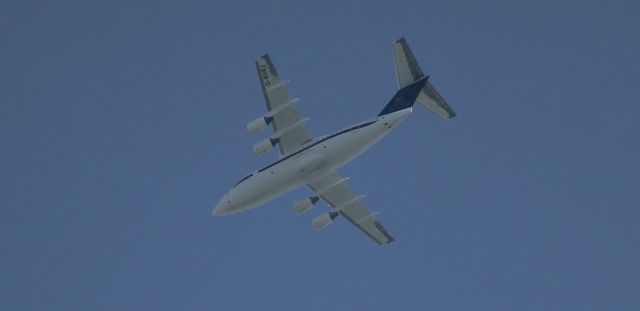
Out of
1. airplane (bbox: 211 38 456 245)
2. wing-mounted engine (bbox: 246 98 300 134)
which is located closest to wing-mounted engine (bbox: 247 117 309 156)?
airplane (bbox: 211 38 456 245)

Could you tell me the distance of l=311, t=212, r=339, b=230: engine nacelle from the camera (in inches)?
2675

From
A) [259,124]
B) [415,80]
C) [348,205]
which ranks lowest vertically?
[348,205]

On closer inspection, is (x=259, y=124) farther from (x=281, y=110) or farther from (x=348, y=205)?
(x=348, y=205)

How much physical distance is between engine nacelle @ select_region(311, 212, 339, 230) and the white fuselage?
16.3 ft

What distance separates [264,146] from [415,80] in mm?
10714

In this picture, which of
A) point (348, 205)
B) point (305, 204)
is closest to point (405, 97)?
point (348, 205)

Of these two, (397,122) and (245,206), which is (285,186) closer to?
(245,206)

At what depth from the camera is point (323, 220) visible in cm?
6806

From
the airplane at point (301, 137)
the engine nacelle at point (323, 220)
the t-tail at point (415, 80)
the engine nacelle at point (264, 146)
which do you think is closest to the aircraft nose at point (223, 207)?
the airplane at point (301, 137)

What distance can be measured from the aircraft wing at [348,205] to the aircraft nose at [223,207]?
6.00 m

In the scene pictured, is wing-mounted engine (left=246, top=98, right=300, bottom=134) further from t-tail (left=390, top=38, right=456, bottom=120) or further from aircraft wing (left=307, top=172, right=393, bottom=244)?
t-tail (left=390, top=38, right=456, bottom=120)

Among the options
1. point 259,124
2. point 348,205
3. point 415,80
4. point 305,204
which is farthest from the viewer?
point 348,205

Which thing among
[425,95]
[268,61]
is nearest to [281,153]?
[268,61]

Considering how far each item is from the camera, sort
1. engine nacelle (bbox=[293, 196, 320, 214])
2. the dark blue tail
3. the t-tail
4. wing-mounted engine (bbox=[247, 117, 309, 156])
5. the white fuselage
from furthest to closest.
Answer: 1. engine nacelle (bbox=[293, 196, 320, 214])
2. wing-mounted engine (bbox=[247, 117, 309, 156])
3. the dark blue tail
4. the t-tail
5. the white fuselage
